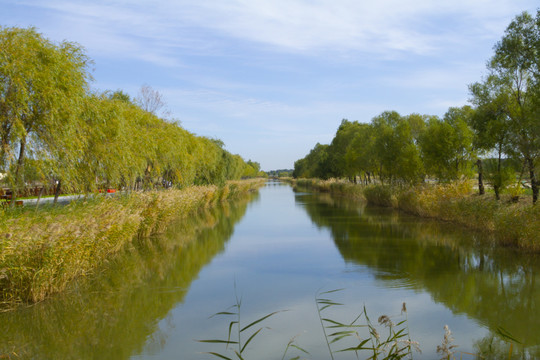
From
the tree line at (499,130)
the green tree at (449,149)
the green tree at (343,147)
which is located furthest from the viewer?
the green tree at (343,147)

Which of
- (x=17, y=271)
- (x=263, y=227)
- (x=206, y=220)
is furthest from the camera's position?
(x=206, y=220)

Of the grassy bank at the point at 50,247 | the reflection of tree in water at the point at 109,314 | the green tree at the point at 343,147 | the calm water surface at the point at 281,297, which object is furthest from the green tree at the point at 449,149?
the green tree at the point at 343,147

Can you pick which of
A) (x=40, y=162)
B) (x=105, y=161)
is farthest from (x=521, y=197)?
(x=40, y=162)

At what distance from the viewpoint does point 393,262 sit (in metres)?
11.4

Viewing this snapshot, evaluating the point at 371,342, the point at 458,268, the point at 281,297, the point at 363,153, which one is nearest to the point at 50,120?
the point at 281,297

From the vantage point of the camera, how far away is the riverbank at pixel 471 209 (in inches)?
447

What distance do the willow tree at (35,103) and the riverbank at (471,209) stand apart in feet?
38.8

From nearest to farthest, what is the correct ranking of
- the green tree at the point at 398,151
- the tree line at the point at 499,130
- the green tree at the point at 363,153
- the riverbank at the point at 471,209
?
1. the riverbank at the point at 471,209
2. the tree line at the point at 499,130
3. the green tree at the point at 398,151
4. the green tree at the point at 363,153

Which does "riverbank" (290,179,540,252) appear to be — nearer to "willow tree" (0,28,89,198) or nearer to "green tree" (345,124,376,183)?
"green tree" (345,124,376,183)

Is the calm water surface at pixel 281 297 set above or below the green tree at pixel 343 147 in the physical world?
below

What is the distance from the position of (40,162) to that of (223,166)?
32112 millimetres

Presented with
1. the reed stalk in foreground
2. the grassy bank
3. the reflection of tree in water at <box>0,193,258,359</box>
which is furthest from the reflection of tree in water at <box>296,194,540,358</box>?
the grassy bank

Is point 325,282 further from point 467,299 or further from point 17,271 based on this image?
point 17,271

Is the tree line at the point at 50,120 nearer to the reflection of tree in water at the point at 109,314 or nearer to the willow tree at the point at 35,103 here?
the willow tree at the point at 35,103
